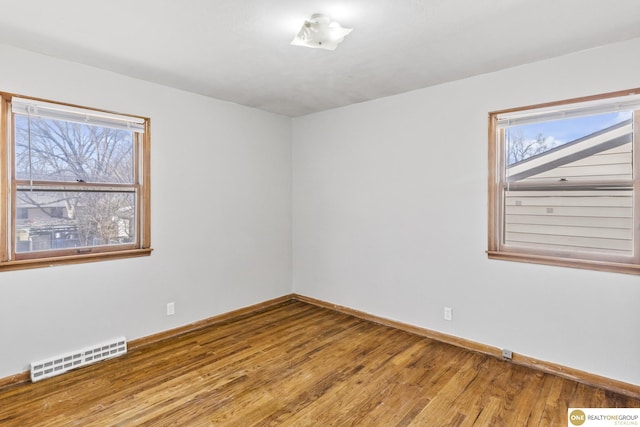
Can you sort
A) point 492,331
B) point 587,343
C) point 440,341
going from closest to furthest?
point 587,343, point 492,331, point 440,341

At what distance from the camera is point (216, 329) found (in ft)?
11.9

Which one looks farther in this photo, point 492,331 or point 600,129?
point 492,331

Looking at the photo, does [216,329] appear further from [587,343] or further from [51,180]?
[587,343]

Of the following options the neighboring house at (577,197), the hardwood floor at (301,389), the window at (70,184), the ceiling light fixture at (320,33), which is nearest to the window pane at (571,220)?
the neighboring house at (577,197)

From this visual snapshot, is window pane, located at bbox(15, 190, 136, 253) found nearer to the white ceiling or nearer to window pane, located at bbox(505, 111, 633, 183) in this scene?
the white ceiling

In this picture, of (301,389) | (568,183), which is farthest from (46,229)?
(568,183)

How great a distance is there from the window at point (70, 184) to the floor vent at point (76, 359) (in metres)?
0.73

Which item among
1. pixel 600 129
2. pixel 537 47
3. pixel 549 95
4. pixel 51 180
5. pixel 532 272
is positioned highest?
pixel 537 47

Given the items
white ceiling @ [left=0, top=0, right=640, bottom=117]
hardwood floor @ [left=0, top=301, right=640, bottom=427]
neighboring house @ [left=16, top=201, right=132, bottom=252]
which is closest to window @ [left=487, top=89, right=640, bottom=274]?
white ceiling @ [left=0, top=0, right=640, bottom=117]

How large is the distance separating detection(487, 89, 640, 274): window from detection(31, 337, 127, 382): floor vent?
332 cm

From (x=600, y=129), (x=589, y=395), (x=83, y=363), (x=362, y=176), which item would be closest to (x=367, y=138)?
(x=362, y=176)

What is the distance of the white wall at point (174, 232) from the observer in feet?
8.57

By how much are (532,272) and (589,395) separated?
2.93ft

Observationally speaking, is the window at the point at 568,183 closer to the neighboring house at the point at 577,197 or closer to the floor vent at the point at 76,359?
the neighboring house at the point at 577,197
